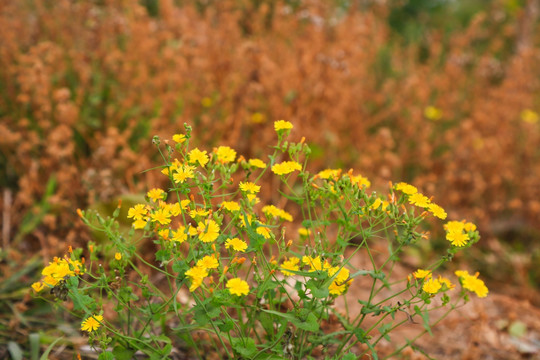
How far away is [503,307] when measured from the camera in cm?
253

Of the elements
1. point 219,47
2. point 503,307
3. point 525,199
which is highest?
point 219,47

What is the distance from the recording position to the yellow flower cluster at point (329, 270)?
3.76 ft

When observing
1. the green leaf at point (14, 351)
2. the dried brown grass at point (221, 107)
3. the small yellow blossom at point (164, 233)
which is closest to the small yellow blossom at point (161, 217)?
the small yellow blossom at point (164, 233)

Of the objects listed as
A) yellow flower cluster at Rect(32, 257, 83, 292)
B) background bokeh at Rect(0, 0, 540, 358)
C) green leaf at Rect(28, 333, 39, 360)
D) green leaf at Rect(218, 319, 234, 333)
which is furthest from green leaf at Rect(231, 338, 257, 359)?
background bokeh at Rect(0, 0, 540, 358)

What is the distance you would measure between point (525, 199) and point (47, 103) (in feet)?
9.82

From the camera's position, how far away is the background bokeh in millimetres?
2439

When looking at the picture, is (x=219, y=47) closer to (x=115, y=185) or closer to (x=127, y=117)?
(x=127, y=117)

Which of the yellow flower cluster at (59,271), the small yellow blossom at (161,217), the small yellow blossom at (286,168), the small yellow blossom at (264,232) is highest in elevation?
the small yellow blossom at (286,168)

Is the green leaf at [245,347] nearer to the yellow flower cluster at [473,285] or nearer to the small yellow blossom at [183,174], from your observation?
the small yellow blossom at [183,174]

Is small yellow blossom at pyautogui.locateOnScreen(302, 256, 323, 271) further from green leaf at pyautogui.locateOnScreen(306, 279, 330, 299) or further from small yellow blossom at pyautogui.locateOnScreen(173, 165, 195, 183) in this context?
small yellow blossom at pyautogui.locateOnScreen(173, 165, 195, 183)

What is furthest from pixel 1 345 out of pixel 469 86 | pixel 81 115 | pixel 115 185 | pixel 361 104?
pixel 469 86

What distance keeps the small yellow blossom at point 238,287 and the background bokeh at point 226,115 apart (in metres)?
1.30

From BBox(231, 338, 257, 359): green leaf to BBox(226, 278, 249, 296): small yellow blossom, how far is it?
18cm

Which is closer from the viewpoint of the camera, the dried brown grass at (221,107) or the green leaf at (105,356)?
the green leaf at (105,356)
